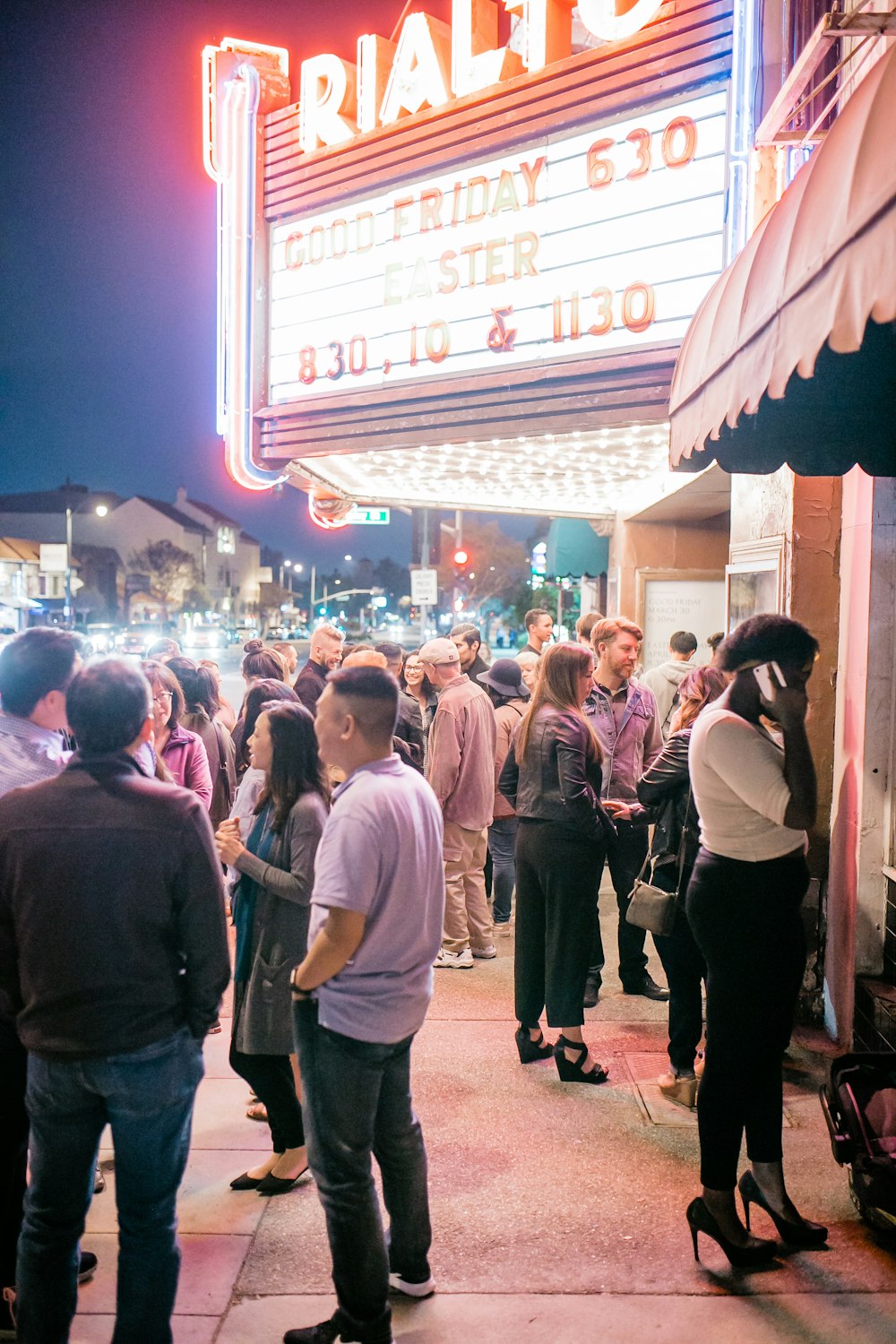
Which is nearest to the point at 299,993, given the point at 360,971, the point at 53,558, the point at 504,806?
the point at 360,971

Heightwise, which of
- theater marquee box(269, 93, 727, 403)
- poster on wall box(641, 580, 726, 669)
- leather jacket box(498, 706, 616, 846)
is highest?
theater marquee box(269, 93, 727, 403)

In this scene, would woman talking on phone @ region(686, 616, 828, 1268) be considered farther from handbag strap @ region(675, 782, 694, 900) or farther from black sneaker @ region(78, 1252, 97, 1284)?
black sneaker @ region(78, 1252, 97, 1284)

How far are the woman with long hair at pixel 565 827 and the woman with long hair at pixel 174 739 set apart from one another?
180 cm

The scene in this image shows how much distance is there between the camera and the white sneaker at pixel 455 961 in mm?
6719

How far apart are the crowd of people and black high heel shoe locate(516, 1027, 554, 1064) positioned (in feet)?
0.04

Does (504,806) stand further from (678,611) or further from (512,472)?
(678,611)

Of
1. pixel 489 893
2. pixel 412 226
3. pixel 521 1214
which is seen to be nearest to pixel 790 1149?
pixel 521 1214

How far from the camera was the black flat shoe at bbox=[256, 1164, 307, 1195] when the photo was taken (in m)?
3.90

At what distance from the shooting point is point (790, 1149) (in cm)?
425

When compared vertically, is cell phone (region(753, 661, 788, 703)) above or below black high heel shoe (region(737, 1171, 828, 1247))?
above

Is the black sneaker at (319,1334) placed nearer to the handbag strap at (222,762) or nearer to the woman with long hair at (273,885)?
the woman with long hair at (273,885)

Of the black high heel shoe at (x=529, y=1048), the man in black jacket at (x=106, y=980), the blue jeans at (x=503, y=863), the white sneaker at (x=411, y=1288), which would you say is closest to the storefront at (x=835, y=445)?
the black high heel shoe at (x=529, y=1048)

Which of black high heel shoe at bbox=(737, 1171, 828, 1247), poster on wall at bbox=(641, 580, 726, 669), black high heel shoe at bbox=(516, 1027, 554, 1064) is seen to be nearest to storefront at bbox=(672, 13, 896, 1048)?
black high heel shoe at bbox=(737, 1171, 828, 1247)

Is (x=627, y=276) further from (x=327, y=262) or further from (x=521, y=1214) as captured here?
(x=521, y=1214)
